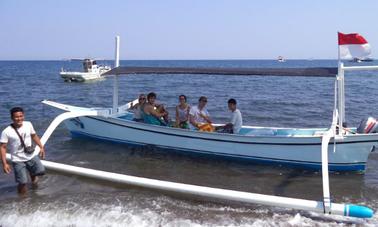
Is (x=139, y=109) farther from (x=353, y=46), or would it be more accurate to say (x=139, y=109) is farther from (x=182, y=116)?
(x=353, y=46)

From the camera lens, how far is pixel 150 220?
6.86m

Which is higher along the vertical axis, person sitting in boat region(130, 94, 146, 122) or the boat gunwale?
person sitting in boat region(130, 94, 146, 122)

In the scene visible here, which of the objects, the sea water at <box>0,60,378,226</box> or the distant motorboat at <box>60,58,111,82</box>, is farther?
the distant motorboat at <box>60,58,111,82</box>

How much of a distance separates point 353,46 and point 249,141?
10.3 ft

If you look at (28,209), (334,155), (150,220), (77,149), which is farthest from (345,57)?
(77,149)

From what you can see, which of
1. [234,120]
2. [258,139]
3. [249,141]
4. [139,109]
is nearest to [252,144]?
[249,141]

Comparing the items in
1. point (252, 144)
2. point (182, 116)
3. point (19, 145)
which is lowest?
point (252, 144)

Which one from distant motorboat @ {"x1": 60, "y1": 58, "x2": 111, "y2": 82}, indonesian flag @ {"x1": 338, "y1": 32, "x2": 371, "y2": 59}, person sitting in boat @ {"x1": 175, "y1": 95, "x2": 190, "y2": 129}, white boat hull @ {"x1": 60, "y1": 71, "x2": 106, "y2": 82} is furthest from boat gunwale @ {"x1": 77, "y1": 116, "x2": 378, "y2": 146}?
white boat hull @ {"x1": 60, "y1": 71, "x2": 106, "y2": 82}

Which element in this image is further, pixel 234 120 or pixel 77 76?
pixel 77 76

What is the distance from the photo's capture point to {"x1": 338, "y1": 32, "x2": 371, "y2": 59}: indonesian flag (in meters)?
8.35

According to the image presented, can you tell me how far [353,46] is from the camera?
8.44 meters

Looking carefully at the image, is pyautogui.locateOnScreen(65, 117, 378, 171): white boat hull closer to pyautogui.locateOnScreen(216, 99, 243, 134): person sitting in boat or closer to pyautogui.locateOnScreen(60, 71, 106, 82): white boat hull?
pyautogui.locateOnScreen(216, 99, 243, 134): person sitting in boat

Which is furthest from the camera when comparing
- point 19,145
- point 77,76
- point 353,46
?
point 77,76

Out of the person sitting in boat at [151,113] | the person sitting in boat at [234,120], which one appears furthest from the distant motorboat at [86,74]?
the person sitting in boat at [234,120]
